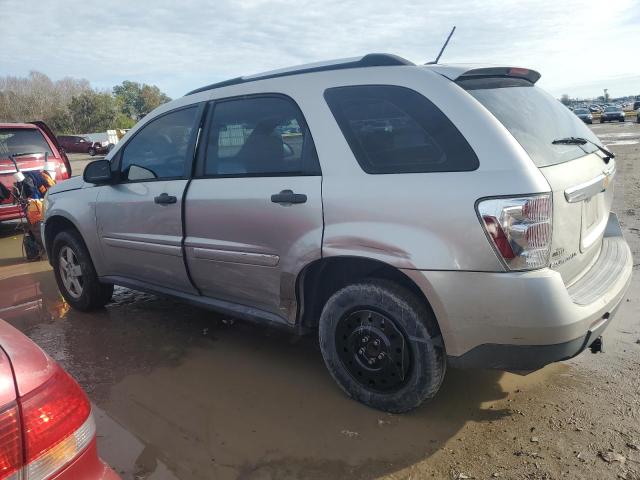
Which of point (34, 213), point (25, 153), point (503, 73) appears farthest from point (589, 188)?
point (25, 153)

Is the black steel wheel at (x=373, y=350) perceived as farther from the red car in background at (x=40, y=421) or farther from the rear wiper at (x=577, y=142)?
the red car in background at (x=40, y=421)

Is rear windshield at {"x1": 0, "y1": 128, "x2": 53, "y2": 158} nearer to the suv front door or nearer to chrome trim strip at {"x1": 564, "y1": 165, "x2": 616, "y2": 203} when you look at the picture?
the suv front door

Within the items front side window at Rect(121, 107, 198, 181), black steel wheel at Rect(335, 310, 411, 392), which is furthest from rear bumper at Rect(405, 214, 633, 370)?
front side window at Rect(121, 107, 198, 181)

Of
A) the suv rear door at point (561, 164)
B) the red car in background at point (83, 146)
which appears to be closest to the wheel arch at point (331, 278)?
the suv rear door at point (561, 164)

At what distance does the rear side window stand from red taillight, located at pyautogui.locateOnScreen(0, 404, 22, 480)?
6.26ft

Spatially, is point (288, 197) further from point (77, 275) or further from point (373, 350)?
point (77, 275)

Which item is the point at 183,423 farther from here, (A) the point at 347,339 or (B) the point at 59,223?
(B) the point at 59,223

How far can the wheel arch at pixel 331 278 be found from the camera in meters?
2.73

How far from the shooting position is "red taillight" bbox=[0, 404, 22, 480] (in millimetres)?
1296

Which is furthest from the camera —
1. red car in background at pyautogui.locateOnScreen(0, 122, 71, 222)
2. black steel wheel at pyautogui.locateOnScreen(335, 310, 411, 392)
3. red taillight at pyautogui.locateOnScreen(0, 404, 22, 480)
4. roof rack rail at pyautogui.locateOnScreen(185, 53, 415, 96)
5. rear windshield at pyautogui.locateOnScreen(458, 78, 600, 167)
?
red car in background at pyautogui.locateOnScreen(0, 122, 71, 222)

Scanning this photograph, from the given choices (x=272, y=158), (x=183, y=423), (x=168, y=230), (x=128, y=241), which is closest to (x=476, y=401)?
(x=183, y=423)

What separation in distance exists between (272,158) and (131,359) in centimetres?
186

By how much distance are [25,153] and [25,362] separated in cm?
839

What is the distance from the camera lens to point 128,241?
4.12 meters
